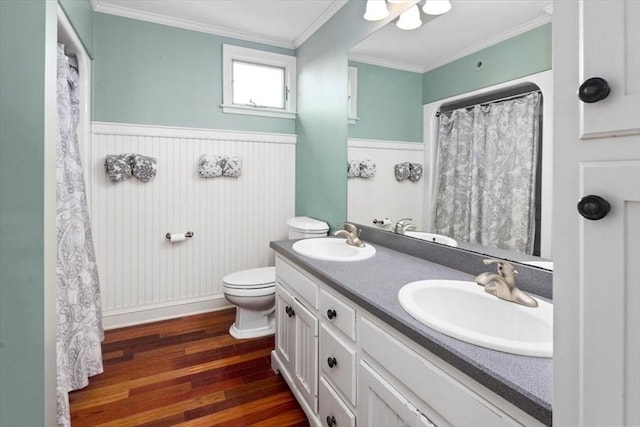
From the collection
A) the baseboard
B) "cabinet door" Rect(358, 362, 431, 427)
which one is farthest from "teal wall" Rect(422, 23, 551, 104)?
the baseboard

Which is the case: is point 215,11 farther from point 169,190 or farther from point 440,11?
point 440,11

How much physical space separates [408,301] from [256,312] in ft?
5.66

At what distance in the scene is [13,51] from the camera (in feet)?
3.67

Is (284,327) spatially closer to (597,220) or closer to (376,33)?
(597,220)

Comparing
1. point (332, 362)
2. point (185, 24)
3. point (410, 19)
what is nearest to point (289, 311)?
point (332, 362)

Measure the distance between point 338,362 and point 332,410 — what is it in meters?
0.23

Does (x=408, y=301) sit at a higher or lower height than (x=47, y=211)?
lower

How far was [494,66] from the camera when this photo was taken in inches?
49.8

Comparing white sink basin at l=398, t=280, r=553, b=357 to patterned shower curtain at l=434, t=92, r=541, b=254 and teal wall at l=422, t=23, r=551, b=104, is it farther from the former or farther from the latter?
teal wall at l=422, t=23, r=551, b=104

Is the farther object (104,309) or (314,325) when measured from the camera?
(104,309)

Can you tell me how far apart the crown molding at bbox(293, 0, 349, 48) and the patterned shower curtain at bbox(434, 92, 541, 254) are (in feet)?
4.56

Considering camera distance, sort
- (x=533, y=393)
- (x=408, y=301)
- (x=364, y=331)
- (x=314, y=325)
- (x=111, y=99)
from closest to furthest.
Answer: (x=533, y=393)
(x=408, y=301)
(x=364, y=331)
(x=314, y=325)
(x=111, y=99)

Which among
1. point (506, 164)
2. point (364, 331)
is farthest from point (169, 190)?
point (506, 164)

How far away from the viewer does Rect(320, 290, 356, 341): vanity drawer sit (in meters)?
1.16
